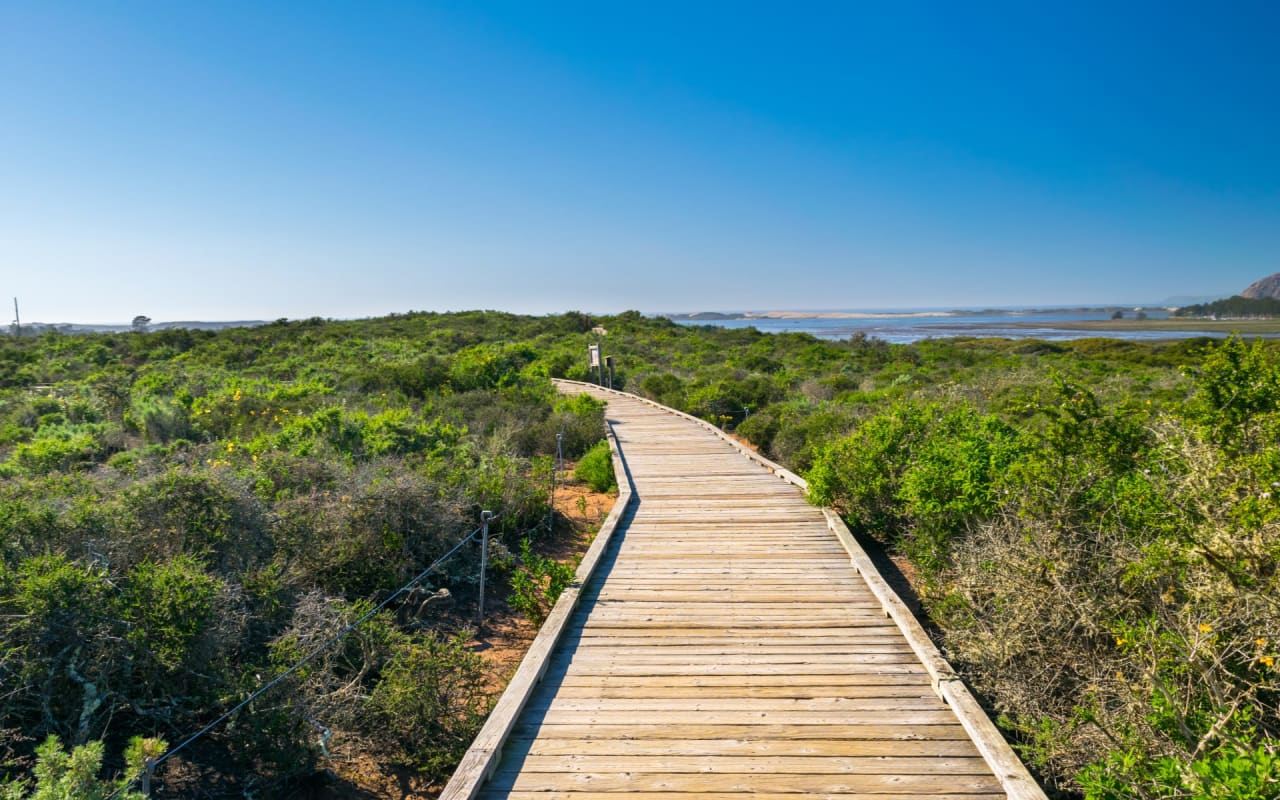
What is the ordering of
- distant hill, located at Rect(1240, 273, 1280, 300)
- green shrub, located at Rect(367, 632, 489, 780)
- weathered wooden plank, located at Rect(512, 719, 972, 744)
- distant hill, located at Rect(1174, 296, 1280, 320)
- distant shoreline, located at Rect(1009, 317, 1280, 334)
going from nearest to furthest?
weathered wooden plank, located at Rect(512, 719, 972, 744) < green shrub, located at Rect(367, 632, 489, 780) < distant shoreline, located at Rect(1009, 317, 1280, 334) < distant hill, located at Rect(1174, 296, 1280, 320) < distant hill, located at Rect(1240, 273, 1280, 300)

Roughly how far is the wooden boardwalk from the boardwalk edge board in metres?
0.02

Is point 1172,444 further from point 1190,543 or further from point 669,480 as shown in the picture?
point 669,480

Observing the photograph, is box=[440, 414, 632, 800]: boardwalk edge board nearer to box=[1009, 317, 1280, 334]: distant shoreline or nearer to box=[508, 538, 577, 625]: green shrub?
box=[508, 538, 577, 625]: green shrub

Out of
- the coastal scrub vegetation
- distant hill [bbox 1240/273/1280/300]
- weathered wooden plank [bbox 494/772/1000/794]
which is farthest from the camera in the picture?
distant hill [bbox 1240/273/1280/300]

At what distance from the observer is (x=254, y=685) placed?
445cm

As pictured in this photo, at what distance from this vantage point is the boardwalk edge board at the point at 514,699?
3744mm

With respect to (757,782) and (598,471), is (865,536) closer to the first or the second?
(598,471)

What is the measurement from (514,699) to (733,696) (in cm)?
153

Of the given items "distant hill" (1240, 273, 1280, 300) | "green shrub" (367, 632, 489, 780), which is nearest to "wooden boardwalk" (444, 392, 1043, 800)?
"green shrub" (367, 632, 489, 780)

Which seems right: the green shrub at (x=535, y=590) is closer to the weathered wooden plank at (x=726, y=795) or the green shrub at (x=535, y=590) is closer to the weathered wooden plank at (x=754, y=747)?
the weathered wooden plank at (x=754, y=747)

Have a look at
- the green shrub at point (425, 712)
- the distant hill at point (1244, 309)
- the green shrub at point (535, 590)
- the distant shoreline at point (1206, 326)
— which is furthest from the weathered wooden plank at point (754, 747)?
the distant hill at point (1244, 309)

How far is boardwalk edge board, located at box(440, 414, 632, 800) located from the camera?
3.74 metres

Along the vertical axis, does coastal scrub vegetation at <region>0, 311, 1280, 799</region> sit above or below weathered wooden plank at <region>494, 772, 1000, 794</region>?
above

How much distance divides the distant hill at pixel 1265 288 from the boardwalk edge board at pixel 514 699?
5343 inches
